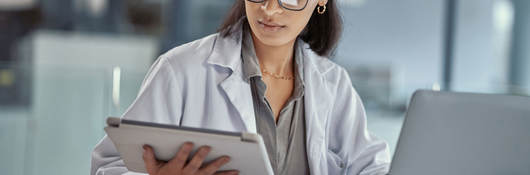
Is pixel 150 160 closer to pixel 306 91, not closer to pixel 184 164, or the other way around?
pixel 184 164

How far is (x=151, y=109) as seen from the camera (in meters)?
1.46

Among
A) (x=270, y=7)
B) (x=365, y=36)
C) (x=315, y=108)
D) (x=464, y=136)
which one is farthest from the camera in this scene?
(x=365, y=36)

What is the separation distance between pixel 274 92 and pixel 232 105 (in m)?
0.17

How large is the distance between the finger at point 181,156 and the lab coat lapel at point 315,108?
1.50 ft

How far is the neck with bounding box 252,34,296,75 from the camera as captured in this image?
1736 mm

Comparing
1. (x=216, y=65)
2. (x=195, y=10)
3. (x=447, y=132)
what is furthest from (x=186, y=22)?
(x=447, y=132)

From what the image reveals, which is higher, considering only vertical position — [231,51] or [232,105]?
[231,51]

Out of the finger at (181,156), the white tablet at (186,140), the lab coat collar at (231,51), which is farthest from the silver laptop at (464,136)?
the lab coat collar at (231,51)

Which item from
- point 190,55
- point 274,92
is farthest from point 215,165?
point 274,92

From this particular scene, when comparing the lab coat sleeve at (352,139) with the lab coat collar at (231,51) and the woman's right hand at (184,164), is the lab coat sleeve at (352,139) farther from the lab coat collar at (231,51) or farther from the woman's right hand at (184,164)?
the woman's right hand at (184,164)

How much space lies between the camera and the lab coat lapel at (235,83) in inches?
61.4

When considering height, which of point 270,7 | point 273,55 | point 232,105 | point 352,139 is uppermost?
point 270,7

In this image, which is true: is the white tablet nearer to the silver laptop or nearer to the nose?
the silver laptop

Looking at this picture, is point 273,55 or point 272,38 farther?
point 273,55
